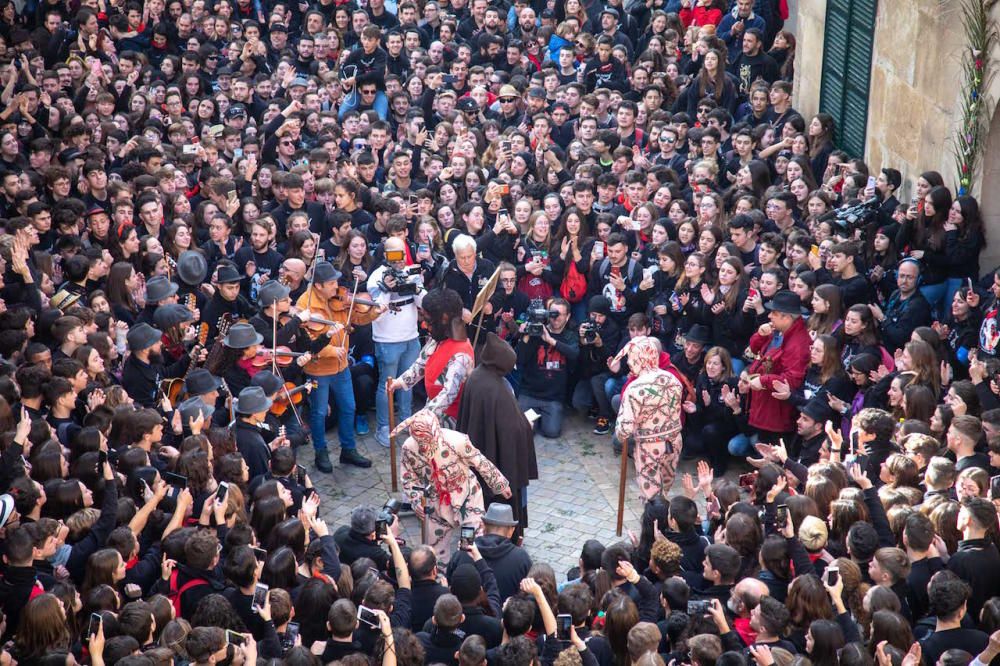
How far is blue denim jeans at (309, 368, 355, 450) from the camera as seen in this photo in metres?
11.0

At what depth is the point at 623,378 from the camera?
38.5ft

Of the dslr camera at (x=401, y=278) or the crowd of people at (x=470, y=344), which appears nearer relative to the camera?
the crowd of people at (x=470, y=344)

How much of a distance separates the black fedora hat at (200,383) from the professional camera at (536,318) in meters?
3.12

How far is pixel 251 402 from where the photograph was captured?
9102 millimetres

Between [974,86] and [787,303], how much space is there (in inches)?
106

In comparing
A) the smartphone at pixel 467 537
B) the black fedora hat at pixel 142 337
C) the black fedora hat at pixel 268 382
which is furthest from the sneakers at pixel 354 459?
the smartphone at pixel 467 537

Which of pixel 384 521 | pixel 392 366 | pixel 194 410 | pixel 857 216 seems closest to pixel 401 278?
pixel 392 366

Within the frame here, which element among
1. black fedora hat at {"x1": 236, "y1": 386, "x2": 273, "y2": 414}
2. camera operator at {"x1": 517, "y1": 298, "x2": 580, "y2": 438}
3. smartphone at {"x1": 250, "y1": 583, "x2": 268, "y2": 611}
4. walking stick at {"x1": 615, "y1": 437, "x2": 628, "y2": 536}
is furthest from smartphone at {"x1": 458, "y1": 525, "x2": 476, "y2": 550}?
camera operator at {"x1": 517, "y1": 298, "x2": 580, "y2": 438}

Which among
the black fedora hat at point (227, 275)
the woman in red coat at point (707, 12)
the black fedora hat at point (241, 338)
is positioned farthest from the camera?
the woman in red coat at point (707, 12)

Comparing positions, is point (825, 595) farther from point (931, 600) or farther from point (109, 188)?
point (109, 188)

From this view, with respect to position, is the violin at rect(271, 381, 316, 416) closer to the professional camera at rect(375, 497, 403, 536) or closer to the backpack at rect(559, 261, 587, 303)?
the professional camera at rect(375, 497, 403, 536)

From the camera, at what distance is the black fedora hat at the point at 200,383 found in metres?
9.45

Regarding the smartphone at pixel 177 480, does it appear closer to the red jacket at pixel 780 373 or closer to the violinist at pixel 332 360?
the violinist at pixel 332 360

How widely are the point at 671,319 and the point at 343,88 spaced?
6.85m
